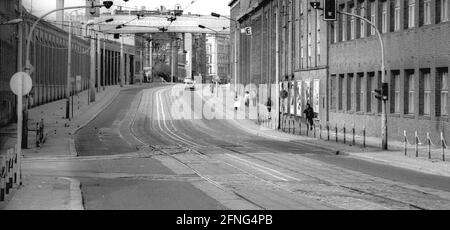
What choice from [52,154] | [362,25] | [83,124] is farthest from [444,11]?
[83,124]

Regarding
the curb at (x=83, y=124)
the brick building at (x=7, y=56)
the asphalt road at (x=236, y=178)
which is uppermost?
the brick building at (x=7, y=56)

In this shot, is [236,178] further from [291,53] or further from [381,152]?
[291,53]

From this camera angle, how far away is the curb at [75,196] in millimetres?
14925

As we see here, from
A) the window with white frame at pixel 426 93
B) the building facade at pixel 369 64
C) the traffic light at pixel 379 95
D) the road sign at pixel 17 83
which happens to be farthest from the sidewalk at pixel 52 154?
the window with white frame at pixel 426 93

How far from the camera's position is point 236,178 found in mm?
21297

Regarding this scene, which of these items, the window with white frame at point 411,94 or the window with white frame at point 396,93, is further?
the window with white frame at point 396,93

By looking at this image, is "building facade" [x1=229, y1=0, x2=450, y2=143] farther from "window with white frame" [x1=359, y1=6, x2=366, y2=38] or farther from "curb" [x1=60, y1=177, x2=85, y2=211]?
"curb" [x1=60, y1=177, x2=85, y2=211]

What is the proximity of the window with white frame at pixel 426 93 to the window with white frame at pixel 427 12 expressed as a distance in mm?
2639

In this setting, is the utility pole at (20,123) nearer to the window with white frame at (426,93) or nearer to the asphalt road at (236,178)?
the asphalt road at (236,178)

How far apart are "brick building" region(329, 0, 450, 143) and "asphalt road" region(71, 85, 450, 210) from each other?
19.9 ft

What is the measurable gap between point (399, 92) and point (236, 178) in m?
21.4
